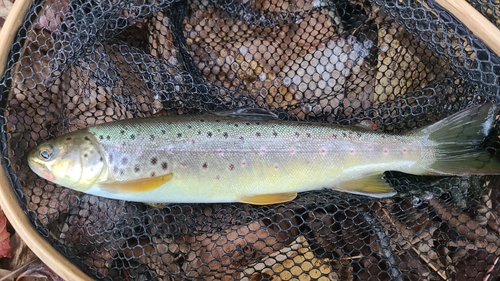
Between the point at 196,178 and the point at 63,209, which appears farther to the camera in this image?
the point at 63,209

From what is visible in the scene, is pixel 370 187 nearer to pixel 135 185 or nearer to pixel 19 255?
pixel 135 185

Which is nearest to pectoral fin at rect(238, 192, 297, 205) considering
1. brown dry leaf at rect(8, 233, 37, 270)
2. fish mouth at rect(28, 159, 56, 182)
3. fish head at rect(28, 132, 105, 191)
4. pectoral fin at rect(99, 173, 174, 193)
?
pectoral fin at rect(99, 173, 174, 193)

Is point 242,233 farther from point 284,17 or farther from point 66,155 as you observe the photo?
point 284,17

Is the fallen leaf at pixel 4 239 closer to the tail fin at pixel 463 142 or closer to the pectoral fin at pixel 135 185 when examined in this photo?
the pectoral fin at pixel 135 185

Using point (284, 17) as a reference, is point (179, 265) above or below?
below

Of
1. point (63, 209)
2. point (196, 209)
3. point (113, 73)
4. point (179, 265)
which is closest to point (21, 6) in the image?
point (113, 73)

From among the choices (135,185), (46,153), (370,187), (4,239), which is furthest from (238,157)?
(4,239)

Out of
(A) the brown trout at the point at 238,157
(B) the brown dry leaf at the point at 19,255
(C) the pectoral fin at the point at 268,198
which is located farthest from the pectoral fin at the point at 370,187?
(B) the brown dry leaf at the point at 19,255
